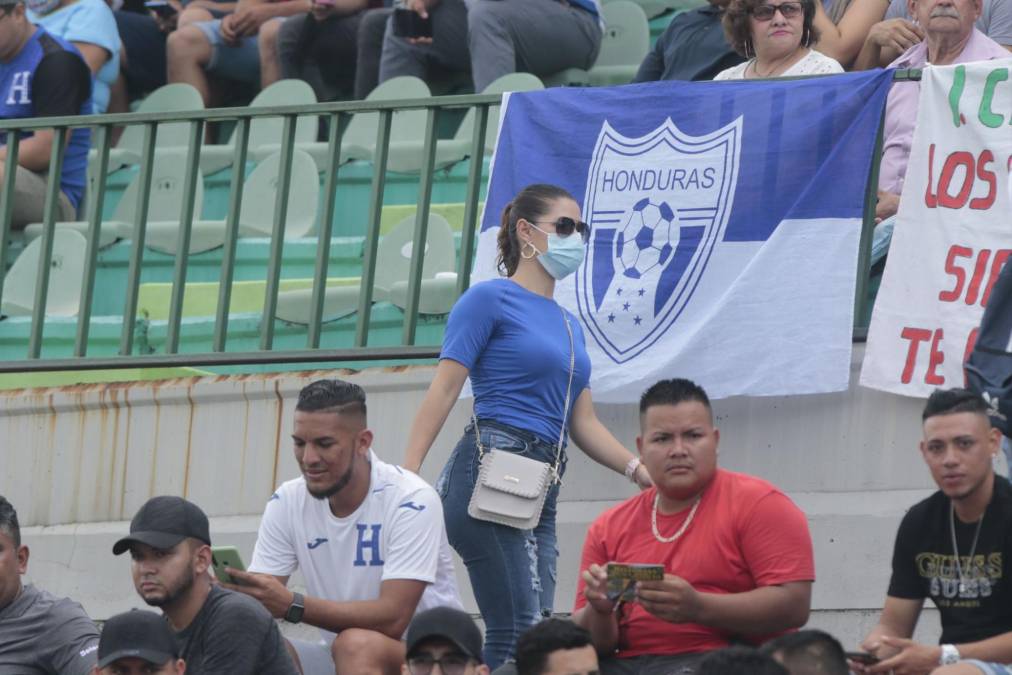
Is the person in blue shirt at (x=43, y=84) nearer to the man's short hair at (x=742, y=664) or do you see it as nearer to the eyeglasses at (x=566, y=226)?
the eyeglasses at (x=566, y=226)

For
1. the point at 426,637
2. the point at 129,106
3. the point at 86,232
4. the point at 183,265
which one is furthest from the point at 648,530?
the point at 129,106

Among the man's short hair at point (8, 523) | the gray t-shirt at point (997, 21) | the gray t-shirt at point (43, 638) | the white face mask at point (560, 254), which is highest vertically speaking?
the gray t-shirt at point (997, 21)

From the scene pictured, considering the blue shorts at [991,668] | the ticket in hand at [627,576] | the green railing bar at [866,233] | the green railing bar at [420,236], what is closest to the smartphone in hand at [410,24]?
the green railing bar at [420,236]

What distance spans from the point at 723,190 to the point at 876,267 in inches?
27.0

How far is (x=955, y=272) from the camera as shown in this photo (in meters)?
8.04

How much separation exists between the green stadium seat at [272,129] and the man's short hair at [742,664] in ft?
22.4

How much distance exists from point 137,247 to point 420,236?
1.38 meters

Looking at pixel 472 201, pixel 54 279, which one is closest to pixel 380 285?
pixel 472 201

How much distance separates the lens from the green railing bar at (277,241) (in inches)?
370

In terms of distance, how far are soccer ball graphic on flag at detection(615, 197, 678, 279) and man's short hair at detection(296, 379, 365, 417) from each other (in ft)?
5.51

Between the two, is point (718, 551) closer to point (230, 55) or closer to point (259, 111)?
point (259, 111)

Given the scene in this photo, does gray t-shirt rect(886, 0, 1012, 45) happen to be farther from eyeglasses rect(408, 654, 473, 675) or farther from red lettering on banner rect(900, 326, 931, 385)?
eyeglasses rect(408, 654, 473, 675)

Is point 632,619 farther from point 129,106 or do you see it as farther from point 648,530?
point 129,106

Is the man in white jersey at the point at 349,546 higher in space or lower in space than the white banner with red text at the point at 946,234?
lower
